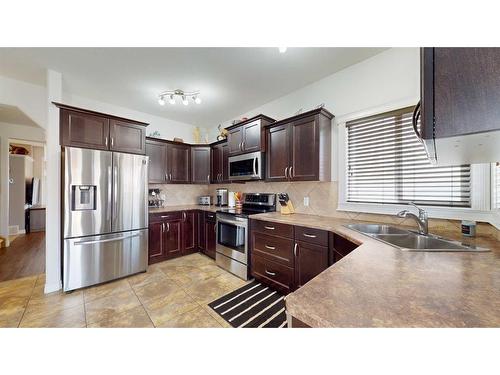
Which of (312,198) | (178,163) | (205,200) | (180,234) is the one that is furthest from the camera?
(205,200)

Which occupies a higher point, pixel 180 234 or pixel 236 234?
pixel 236 234

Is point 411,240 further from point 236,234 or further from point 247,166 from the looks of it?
point 247,166

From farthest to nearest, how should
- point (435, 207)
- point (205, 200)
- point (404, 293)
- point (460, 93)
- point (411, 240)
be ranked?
point (205, 200), point (435, 207), point (411, 240), point (404, 293), point (460, 93)

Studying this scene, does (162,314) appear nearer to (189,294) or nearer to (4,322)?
(189,294)

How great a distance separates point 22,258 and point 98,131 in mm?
2743

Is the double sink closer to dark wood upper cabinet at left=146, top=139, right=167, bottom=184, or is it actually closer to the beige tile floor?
the beige tile floor

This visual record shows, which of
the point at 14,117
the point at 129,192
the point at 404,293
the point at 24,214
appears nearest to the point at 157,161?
the point at 129,192

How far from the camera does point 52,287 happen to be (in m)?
2.20

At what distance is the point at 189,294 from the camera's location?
85.5 inches

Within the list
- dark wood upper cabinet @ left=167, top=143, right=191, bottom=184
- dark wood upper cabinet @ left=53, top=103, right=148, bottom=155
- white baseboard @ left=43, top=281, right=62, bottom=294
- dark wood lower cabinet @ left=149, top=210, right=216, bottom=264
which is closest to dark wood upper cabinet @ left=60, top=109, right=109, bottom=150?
dark wood upper cabinet @ left=53, top=103, right=148, bottom=155

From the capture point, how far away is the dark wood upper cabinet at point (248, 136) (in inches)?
107
